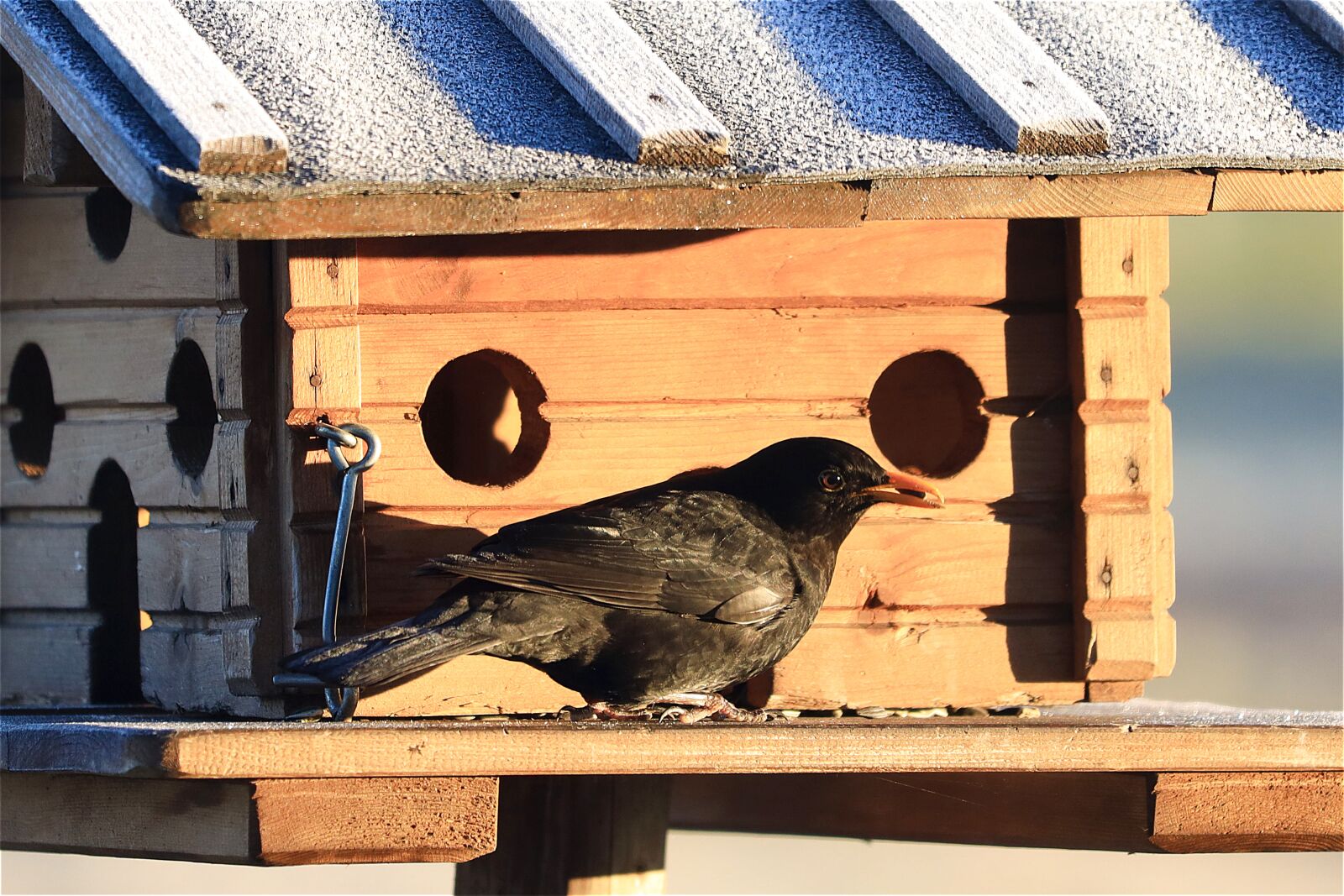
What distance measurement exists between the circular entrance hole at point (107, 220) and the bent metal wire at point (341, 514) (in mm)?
1041

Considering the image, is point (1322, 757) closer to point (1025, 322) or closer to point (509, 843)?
point (1025, 322)

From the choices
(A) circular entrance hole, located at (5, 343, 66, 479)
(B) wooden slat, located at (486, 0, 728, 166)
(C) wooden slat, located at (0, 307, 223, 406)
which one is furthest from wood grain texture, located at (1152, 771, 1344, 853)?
(A) circular entrance hole, located at (5, 343, 66, 479)

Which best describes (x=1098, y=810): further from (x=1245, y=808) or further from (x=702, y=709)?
(x=702, y=709)

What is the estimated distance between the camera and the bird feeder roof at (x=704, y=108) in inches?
133

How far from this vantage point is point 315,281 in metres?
3.92

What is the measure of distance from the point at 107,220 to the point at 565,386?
1.34m

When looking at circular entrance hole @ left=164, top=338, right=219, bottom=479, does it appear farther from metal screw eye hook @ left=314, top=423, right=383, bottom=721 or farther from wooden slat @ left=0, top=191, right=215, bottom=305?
metal screw eye hook @ left=314, top=423, right=383, bottom=721

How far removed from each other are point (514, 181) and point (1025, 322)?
1.44 meters

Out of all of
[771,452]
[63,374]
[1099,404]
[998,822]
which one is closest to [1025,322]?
[1099,404]

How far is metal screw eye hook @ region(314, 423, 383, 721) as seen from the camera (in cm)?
382

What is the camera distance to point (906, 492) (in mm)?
4160

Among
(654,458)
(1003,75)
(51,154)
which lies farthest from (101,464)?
(1003,75)

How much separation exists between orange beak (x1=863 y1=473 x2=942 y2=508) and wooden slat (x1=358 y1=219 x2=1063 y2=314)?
0.40m

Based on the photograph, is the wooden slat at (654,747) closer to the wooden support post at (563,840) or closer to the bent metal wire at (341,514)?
the bent metal wire at (341,514)
